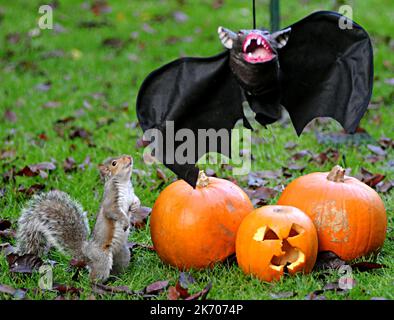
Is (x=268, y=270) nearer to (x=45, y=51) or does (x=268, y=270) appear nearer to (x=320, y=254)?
(x=320, y=254)

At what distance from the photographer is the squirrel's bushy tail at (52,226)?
12.0ft

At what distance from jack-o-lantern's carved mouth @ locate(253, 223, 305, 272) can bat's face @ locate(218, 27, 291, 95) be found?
0.70 metres

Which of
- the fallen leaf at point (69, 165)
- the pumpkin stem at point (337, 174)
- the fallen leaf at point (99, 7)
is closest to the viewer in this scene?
the pumpkin stem at point (337, 174)

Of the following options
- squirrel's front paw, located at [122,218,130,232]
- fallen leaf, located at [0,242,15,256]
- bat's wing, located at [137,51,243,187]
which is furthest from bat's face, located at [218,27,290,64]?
fallen leaf, located at [0,242,15,256]

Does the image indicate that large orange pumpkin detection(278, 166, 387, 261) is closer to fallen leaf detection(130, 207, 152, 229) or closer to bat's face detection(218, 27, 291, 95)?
bat's face detection(218, 27, 291, 95)

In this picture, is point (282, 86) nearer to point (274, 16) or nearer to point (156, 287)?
point (156, 287)

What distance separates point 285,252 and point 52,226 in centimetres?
122

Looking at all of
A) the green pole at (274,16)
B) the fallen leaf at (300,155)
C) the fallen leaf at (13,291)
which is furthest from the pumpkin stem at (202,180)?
the green pole at (274,16)

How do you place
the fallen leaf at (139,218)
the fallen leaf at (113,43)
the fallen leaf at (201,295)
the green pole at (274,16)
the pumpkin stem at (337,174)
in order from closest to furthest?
the fallen leaf at (201,295)
the pumpkin stem at (337,174)
the fallen leaf at (139,218)
the green pole at (274,16)
the fallen leaf at (113,43)

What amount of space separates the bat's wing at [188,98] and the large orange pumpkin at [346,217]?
1.86ft

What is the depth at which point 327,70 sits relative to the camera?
147 inches

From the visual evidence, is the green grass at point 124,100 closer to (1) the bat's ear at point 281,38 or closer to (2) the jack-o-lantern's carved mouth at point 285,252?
(2) the jack-o-lantern's carved mouth at point 285,252

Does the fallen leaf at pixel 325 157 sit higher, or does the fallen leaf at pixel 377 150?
the fallen leaf at pixel 325 157

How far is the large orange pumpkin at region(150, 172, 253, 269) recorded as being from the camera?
363 centimetres
